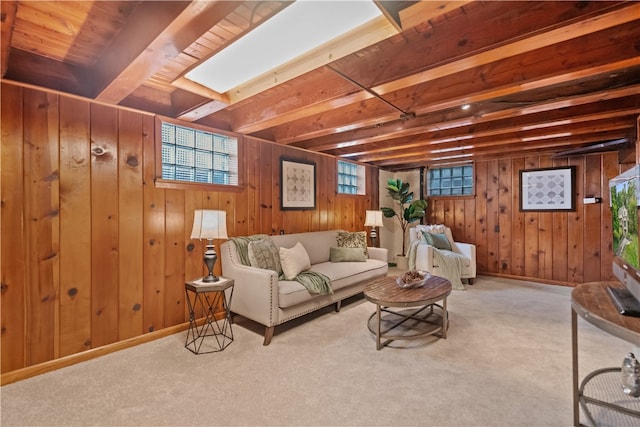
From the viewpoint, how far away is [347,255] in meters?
4.02

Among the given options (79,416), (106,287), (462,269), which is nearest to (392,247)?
(462,269)

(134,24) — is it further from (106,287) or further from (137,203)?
(106,287)

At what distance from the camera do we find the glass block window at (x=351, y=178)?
5184mm

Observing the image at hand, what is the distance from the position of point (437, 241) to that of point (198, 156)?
3.86m

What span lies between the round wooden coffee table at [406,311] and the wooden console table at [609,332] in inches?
39.5

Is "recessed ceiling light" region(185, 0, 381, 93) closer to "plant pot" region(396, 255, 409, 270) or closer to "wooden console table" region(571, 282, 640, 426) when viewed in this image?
"wooden console table" region(571, 282, 640, 426)

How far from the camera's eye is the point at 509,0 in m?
1.54

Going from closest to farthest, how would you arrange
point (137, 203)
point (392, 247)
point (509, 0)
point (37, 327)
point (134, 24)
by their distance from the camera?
point (509, 0) < point (134, 24) < point (37, 327) < point (137, 203) < point (392, 247)

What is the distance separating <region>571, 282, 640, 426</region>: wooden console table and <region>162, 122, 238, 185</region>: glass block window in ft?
10.5

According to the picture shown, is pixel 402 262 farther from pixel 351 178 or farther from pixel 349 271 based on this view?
pixel 349 271

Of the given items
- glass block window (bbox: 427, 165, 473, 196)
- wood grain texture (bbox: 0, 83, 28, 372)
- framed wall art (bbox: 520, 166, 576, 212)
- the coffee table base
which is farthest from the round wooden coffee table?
glass block window (bbox: 427, 165, 473, 196)

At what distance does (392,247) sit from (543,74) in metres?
4.61

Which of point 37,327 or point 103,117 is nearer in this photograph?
point 37,327

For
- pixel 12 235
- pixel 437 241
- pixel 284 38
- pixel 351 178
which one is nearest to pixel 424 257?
pixel 437 241
